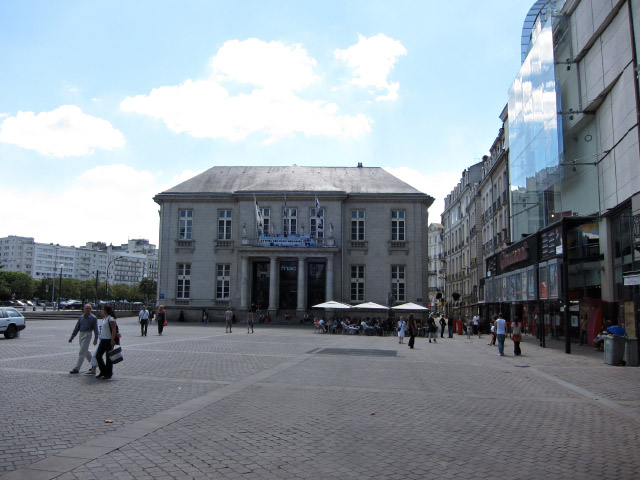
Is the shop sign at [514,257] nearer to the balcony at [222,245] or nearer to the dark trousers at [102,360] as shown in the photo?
the dark trousers at [102,360]

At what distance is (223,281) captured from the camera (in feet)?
170

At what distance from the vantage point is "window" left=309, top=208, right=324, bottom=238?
49.4 metres

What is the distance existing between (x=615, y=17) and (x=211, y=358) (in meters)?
22.1

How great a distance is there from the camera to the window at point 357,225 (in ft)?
170

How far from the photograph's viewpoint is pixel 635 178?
21.7 m

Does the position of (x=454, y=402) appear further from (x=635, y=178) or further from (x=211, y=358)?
(x=635, y=178)

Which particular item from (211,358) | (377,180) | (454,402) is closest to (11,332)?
(211,358)

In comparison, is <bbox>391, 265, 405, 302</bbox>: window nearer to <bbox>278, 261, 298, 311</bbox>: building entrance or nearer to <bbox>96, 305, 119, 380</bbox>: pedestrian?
<bbox>278, 261, 298, 311</bbox>: building entrance

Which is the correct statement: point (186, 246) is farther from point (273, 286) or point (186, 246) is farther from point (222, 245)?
point (273, 286)

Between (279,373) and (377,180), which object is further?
(377,180)

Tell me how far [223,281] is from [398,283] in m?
16.5

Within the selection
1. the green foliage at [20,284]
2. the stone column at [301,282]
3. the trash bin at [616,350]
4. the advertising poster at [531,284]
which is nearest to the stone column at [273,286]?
the stone column at [301,282]

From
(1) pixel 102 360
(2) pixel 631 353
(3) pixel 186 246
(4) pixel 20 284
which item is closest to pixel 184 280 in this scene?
(3) pixel 186 246

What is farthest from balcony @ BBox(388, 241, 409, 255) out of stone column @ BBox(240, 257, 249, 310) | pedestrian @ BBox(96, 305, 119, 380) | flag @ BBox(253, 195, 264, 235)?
pedestrian @ BBox(96, 305, 119, 380)
